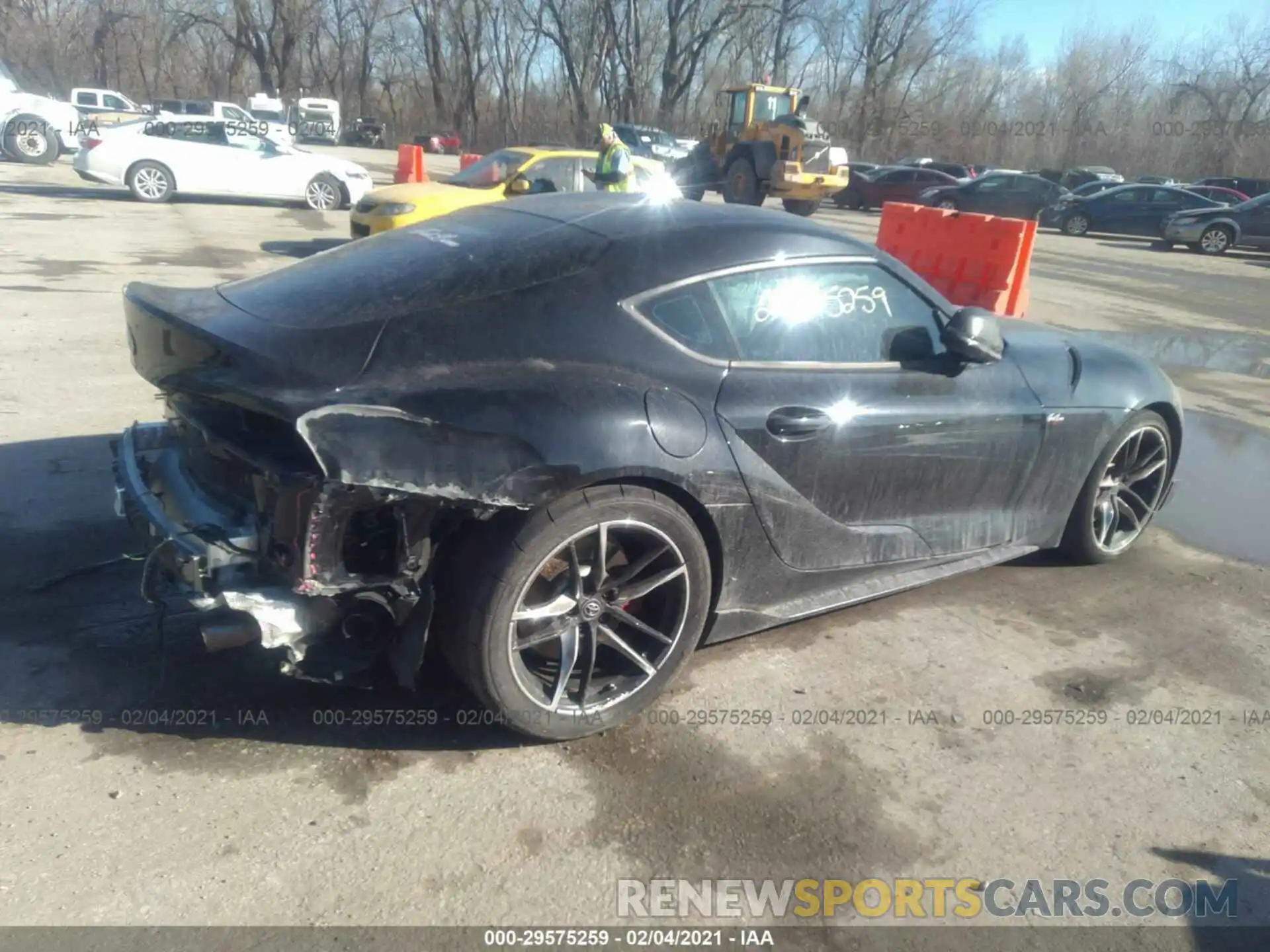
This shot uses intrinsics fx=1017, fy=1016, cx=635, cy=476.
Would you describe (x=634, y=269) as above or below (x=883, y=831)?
above

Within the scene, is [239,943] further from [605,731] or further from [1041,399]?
[1041,399]

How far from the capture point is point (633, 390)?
119 inches

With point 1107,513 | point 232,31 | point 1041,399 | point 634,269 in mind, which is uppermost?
point 232,31

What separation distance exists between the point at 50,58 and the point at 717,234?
2839 inches

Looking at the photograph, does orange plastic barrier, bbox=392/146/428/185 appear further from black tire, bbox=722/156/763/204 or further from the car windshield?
black tire, bbox=722/156/763/204

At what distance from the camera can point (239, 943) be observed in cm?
229

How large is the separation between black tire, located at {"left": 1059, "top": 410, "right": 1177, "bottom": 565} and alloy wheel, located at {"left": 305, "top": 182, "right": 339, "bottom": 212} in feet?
54.1

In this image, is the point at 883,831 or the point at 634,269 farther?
the point at 634,269

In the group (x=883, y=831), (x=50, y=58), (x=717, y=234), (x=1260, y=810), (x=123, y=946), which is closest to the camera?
(x=123, y=946)

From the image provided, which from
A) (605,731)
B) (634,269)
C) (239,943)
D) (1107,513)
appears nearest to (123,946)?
(239,943)

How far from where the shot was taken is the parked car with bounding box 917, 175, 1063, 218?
26109 millimetres

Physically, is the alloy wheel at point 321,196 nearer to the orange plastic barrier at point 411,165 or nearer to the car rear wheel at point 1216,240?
the orange plastic barrier at point 411,165

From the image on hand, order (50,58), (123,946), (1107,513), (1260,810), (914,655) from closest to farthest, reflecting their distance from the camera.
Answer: (123,946) < (1260,810) < (914,655) < (1107,513) < (50,58)

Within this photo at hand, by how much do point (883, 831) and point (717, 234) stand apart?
196 centimetres
